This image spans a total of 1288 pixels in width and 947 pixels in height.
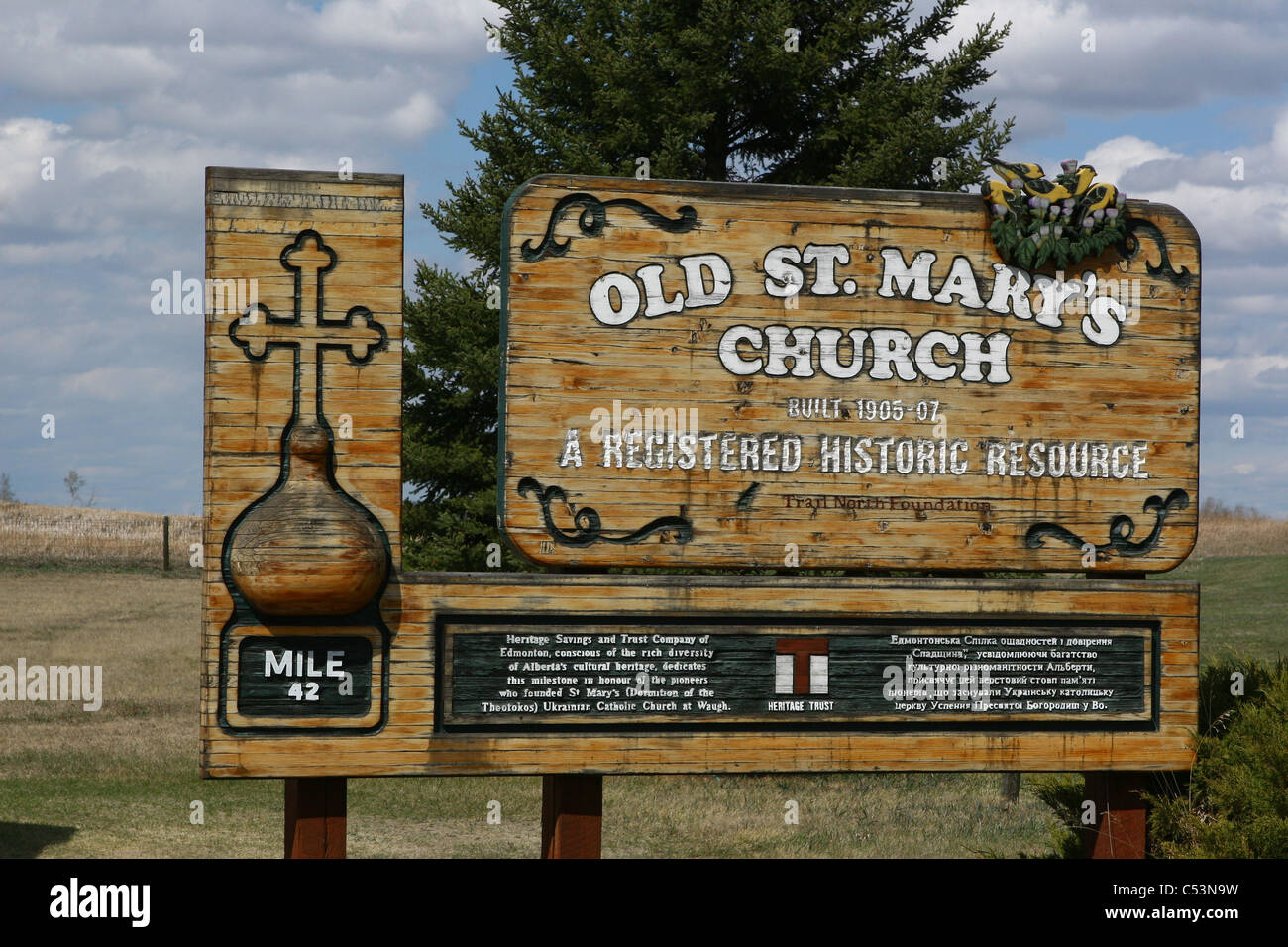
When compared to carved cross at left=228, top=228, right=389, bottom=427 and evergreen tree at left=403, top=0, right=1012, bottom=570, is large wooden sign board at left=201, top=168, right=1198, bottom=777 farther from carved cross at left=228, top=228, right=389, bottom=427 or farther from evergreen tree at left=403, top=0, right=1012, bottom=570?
evergreen tree at left=403, top=0, right=1012, bottom=570

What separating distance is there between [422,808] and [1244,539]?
2132 inches

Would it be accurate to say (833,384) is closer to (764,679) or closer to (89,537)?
(764,679)

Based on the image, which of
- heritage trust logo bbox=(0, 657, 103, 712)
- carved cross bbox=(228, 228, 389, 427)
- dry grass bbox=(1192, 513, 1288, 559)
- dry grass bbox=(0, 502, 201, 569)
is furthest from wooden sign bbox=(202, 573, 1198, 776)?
dry grass bbox=(1192, 513, 1288, 559)

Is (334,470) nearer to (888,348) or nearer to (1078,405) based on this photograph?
A: (888,348)

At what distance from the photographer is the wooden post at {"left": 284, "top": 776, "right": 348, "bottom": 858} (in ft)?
25.8

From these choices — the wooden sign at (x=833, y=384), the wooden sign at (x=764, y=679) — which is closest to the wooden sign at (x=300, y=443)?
the wooden sign at (x=764, y=679)

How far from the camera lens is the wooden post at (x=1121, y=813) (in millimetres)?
8734

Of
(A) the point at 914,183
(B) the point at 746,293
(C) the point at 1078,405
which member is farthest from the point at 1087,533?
(A) the point at 914,183

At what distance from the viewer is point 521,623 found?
7887 millimetres

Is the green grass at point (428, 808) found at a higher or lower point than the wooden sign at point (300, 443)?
lower

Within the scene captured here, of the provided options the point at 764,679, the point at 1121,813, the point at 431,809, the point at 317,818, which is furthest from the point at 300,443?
the point at 431,809
